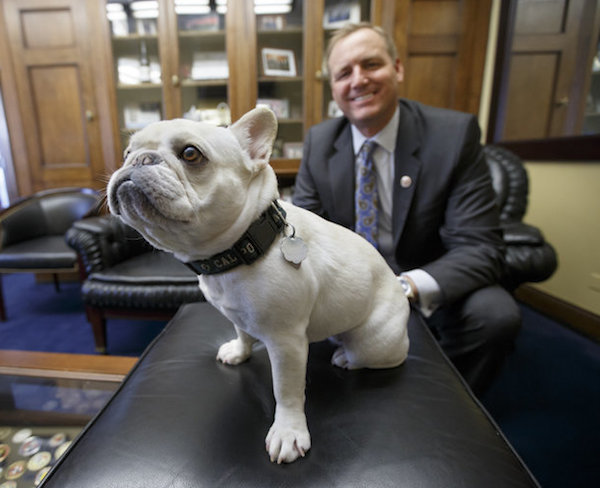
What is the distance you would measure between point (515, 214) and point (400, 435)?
4.88 ft

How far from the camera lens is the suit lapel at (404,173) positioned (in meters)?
1.13

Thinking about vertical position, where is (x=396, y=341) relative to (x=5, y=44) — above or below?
below

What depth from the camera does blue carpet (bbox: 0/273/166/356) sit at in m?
1.76

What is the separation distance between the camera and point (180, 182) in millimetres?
456

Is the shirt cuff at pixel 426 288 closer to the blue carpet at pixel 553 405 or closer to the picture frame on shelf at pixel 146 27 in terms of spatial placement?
the blue carpet at pixel 553 405

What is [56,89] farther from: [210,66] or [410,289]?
[410,289]

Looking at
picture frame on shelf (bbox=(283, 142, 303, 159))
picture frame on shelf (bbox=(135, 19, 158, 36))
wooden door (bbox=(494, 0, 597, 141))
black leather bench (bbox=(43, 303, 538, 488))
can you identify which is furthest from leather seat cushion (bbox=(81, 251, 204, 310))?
wooden door (bbox=(494, 0, 597, 141))

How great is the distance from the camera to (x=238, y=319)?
1.88 ft

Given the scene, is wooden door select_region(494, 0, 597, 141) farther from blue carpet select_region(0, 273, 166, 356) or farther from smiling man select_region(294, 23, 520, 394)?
blue carpet select_region(0, 273, 166, 356)

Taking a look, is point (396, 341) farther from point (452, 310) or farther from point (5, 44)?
point (5, 44)

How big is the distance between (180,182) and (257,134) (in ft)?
0.47

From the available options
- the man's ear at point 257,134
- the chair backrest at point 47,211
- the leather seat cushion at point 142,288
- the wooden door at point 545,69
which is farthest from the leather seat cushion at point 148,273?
the wooden door at point 545,69

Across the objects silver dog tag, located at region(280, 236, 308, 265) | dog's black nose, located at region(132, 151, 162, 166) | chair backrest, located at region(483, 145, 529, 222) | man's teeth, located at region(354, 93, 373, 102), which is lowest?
chair backrest, located at region(483, 145, 529, 222)

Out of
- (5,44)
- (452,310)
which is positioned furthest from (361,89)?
(5,44)
